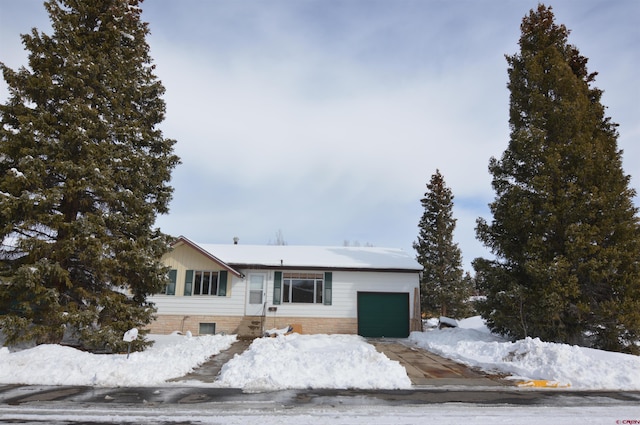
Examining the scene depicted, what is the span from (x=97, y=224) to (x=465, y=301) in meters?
26.4

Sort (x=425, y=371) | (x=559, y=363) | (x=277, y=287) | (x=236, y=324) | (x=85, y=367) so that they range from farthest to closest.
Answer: (x=277, y=287) → (x=236, y=324) → (x=425, y=371) → (x=559, y=363) → (x=85, y=367)

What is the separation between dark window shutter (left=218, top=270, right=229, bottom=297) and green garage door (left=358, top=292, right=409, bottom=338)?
6.89 m

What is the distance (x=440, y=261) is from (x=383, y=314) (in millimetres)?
12134

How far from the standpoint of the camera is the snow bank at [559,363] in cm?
886

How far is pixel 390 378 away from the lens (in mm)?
8711

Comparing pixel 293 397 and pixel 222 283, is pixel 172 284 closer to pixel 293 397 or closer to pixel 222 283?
pixel 222 283

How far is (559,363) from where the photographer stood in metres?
9.57

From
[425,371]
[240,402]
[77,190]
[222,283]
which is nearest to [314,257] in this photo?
[222,283]

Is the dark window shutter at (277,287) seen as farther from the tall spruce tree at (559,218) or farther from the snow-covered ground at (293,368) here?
the tall spruce tree at (559,218)

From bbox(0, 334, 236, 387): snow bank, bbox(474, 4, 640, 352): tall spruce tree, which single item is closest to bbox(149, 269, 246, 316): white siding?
bbox(0, 334, 236, 387): snow bank

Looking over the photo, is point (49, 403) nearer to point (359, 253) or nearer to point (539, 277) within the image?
point (539, 277)

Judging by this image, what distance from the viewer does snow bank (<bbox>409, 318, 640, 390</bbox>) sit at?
8859 mm

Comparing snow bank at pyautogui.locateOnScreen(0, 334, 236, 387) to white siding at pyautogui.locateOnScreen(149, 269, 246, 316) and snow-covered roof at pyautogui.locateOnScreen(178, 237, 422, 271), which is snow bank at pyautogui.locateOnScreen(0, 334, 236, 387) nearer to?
white siding at pyautogui.locateOnScreen(149, 269, 246, 316)

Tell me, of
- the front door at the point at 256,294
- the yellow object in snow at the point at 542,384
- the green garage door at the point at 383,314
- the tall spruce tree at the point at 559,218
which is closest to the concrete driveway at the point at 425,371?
the yellow object in snow at the point at 542,384
